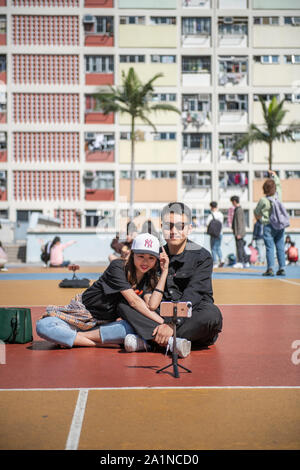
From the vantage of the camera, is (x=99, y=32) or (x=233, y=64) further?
(x=233, y=64)

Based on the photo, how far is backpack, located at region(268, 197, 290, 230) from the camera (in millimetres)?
13352

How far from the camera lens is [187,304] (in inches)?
179

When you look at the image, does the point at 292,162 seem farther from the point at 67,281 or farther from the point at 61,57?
the point at 67,281

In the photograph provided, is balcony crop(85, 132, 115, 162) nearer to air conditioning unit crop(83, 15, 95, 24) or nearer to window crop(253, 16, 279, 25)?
air conditioning unit crop(83, 15, 95, 24)

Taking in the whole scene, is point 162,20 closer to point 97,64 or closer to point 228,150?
point 97,64

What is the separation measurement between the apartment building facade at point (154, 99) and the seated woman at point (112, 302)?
42.9 meters

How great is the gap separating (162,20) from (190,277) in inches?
1892

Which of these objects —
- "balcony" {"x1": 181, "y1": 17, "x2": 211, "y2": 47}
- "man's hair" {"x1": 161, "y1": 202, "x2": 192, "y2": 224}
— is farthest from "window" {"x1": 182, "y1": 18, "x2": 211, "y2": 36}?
"man's hair" {"x1": 161, "y1": 202, "x2": 192, "y2": 224}

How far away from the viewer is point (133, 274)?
17.7ft

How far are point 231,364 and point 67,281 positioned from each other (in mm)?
7561

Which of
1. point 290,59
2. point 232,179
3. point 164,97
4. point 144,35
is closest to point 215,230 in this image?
point 232,179

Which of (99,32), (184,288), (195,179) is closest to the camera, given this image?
(184,288)

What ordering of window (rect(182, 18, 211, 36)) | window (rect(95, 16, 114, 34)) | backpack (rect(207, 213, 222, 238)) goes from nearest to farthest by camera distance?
backpack (rect(207, 213, 222, 238)) < window (rect(95, 16, 114, 34)) < window (rect(182, 18, 211, 36))

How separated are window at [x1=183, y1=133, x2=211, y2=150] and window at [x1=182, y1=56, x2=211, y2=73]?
16.4ft
